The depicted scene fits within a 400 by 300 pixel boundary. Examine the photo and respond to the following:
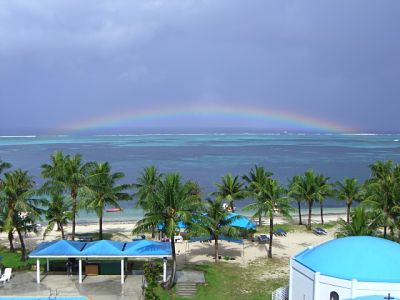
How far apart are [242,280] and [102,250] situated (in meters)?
8.54

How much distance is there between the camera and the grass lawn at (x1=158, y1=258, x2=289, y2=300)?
24953 millimetres

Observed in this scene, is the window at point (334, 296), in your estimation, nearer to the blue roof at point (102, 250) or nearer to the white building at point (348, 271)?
the white building at point (348, 271)

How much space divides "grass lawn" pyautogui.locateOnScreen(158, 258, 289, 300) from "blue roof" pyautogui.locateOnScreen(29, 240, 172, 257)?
2258 mm

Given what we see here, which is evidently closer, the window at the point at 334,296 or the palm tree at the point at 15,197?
the window at the point at 334,296

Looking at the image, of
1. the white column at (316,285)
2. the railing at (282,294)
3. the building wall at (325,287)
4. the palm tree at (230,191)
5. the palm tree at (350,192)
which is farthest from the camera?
the palm tree at (350,192)

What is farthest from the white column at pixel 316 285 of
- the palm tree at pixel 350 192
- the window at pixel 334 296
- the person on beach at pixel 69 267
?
the palm tree at pixel 350 192

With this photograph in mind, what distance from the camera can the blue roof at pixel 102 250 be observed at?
2567 centimetres

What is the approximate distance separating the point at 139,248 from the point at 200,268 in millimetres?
5221

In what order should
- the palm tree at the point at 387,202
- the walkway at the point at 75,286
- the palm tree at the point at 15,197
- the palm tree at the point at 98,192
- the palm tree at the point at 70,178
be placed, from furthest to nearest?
the palm tree at the point at 98,192
the palm tree at the point at 70,178
the palm tree at the point at 15,197
the palm tree at the point at 387,202
the walkway at the point at 75,286

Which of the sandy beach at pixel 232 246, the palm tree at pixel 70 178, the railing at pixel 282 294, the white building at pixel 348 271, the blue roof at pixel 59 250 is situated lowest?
the sandy beach at pixel 232 246

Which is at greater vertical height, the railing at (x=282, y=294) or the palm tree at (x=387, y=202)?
the palm tree at (x=387, y=202)

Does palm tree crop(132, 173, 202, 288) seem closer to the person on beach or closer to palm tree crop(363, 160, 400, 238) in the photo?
the person on beach

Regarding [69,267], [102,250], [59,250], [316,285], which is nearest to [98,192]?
[69,267]

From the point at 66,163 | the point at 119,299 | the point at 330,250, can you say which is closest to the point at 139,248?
the point at 119,299
